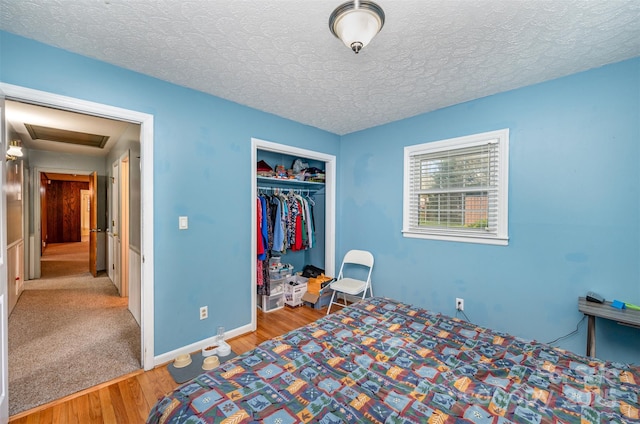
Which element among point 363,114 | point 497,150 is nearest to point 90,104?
point 363,114

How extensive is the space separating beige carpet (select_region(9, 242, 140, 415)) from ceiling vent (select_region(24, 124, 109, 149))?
2407 mm

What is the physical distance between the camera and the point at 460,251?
2.66 m

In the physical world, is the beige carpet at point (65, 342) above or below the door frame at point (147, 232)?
below

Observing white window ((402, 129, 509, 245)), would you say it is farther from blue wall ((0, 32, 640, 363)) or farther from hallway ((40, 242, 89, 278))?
hallway ((40, 242, 89, 278))

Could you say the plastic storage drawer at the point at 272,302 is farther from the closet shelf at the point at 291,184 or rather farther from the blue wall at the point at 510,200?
the closet shelf at the point at 291,184

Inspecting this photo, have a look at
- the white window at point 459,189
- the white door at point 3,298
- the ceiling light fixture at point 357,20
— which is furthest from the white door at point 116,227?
the white window at point 459,189

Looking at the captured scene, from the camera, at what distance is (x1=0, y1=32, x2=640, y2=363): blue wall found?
1876 millimetres

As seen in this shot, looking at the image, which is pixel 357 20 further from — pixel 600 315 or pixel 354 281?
pixel 354 281

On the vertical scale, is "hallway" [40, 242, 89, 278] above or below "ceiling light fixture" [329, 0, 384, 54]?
below

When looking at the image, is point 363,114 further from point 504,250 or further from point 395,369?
point 395,369

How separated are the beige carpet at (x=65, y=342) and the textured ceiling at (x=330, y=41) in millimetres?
2420

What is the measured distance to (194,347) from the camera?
2.41m

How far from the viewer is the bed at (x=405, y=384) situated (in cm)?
100

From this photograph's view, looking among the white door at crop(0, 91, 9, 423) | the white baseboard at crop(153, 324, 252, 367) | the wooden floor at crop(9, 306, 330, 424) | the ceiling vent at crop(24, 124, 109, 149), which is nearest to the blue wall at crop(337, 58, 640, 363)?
the white baseboard at crop(153, 324, 252, 367)
